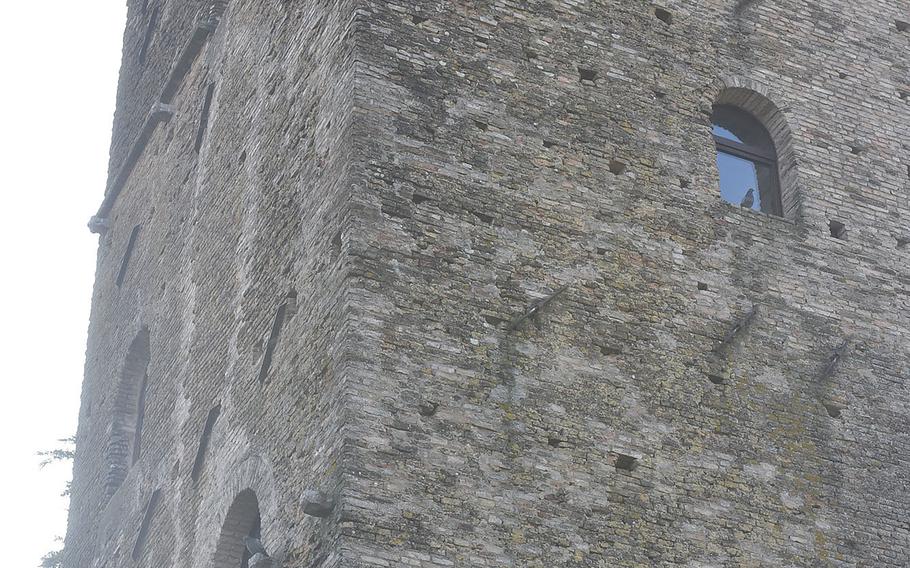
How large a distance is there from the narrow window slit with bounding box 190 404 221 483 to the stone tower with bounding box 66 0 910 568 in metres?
0.04

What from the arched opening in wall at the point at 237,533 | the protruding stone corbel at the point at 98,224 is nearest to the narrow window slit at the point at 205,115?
the protruding stone corbel at the point at 98,224

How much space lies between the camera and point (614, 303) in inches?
484

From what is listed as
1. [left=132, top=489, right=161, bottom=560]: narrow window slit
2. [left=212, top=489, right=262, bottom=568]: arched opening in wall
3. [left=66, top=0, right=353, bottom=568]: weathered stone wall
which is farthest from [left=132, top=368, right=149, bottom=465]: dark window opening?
[left=212, top=489, right=262, bottom=568]: arched opening in wall

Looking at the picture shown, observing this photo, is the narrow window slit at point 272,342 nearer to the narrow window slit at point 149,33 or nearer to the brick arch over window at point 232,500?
the brick arch over window at point 232,500

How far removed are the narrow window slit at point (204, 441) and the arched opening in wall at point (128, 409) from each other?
149 inches

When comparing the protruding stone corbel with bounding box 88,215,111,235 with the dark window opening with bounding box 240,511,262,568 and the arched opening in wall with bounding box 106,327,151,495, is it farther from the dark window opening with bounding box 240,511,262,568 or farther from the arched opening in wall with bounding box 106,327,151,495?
the dark window opening with bounding box 240,511,262,568

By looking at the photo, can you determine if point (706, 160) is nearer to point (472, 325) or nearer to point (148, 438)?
point (472, 325)

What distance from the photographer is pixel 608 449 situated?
460 inches

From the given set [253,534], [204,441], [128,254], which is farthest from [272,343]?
[128,254]

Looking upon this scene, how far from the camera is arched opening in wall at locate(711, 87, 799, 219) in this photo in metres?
13.8

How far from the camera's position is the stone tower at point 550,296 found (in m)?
11.3

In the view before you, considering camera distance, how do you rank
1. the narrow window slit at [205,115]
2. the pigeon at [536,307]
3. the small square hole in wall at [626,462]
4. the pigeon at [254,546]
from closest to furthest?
the small square hole in wall at [626,462]
the pigeon at [536,307]
the pigeon at [254,546]
the narrow window slit at [205,115]

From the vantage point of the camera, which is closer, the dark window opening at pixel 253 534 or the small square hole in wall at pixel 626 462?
the small square hole in wall at pixel 626 462

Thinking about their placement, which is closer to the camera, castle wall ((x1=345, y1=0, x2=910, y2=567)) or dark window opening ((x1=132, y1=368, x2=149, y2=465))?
castle wall ((x1=345, y1=0, x2=910, y2=567))
